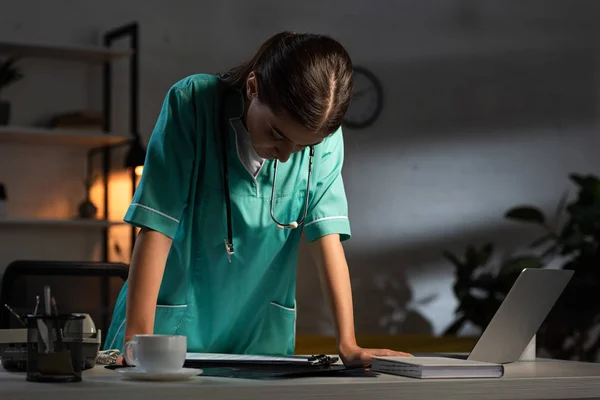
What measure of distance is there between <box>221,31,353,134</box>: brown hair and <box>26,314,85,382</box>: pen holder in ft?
1.59

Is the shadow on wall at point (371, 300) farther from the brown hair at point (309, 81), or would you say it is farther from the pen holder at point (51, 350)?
the pen holder at point (51, 350)

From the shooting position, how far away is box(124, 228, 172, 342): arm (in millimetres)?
1443

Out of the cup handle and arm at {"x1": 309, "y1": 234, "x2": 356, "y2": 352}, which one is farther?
arm at {"x1": 309, "y1": 234, "x2": 356, "y2": 352}

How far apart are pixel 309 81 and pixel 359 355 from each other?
429 millimetres

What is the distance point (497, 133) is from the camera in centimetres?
492

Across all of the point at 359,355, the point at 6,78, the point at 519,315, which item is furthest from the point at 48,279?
the point at 6,78

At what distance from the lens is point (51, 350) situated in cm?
106

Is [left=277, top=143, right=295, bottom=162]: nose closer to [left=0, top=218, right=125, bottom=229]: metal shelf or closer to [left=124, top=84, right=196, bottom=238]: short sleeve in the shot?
[left=124, top=84, right=196, bottom=238]: short sleeve

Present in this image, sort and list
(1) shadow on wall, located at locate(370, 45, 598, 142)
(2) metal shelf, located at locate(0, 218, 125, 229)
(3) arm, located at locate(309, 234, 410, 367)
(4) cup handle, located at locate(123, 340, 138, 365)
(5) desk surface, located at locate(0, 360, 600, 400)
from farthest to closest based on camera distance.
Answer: (1) shadow on wall, located at locate(370, 45, 598, 142)
(2) metal shelf, located at locate(0, 218, 125, 229)
(3) arm, located at locate(309, 234, 410, 367)
(4) cup handle, located at locate(123, 340, 138, 365)
(5) desk surface, located at locate(0, 360, 600, 400)

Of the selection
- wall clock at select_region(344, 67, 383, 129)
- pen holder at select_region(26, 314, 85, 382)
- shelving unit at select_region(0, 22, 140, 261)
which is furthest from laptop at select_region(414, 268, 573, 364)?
wall clock at select_region(344, 67, 383, 129)

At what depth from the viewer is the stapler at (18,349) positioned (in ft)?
3.96

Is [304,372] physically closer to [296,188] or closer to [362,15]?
Answer: [296,188]

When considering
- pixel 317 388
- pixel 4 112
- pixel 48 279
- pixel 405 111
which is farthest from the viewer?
pixel 405 111

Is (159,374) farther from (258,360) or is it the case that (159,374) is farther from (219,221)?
(219,221)
